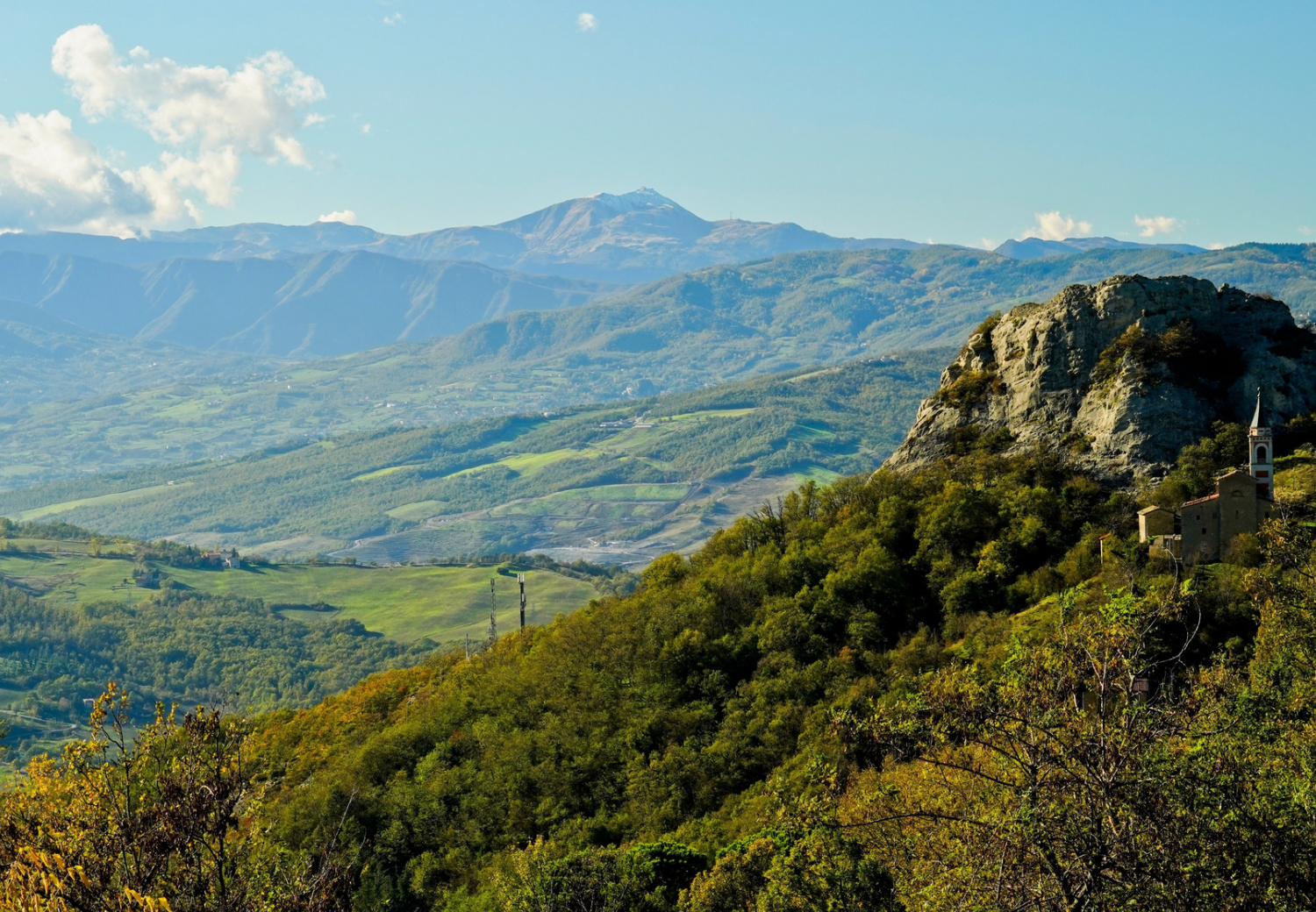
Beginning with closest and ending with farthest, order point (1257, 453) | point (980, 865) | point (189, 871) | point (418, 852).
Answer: point (980, 865) < point (189, 871) < point (1257, 453) < point (418, 852)

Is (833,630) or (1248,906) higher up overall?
(1248,906)

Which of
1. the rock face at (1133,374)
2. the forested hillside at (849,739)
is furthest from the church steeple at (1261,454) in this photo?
the rock face at (1133,374)

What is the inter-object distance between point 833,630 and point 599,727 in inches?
538

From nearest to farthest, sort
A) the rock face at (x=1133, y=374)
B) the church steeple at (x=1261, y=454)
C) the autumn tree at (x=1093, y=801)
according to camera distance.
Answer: the autumn tree at (x=1093, y=801)
the church steeple at (x=1261, y=454)
the rock face at (x=1133, y=374)

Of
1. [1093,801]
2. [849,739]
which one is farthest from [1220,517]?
[1093,801]

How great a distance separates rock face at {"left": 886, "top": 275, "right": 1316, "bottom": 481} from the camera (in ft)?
194

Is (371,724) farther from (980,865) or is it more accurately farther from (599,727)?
(980,865)

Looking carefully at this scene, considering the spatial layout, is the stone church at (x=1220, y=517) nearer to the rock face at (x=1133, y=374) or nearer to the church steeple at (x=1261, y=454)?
the church steeple at (x=1261, y=454)

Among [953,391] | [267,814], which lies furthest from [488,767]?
[953,391]

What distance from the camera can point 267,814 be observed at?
59.1 metres

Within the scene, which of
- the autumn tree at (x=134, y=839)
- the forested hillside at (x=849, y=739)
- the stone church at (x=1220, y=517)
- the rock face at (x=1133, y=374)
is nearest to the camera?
the forested hillside at (x=849, y=739)

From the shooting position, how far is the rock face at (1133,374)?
5919 cm

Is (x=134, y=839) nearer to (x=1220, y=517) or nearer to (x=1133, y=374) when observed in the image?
(x=1220, y=517)

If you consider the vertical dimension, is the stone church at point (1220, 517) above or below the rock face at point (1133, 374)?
below
